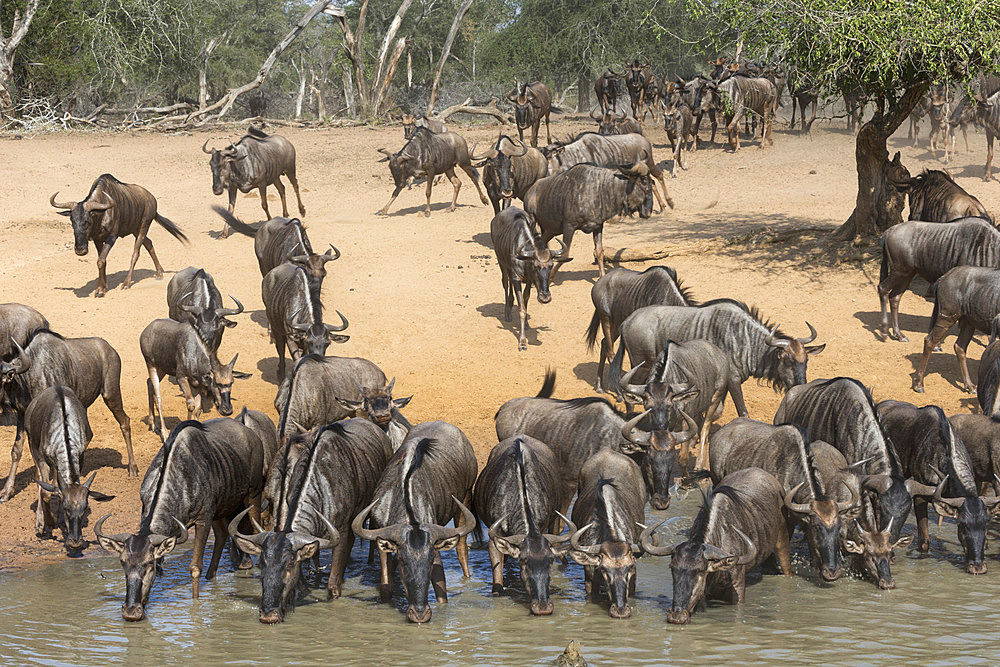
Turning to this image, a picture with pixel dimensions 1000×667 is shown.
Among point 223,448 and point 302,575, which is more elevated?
point 223,448

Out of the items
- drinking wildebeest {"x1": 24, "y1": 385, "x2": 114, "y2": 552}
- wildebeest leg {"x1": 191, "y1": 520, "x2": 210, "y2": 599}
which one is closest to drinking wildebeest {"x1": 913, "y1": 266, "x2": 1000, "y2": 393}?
wildebeest leg {"x1": 191, "y1": 520, "x2": 210, "y2": 599}

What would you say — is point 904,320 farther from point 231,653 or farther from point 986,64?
point 231,653

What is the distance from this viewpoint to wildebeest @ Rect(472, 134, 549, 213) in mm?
19156

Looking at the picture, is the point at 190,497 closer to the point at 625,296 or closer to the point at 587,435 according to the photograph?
the point at 587,435

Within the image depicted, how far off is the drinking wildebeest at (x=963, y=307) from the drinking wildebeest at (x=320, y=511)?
6996 millimetres

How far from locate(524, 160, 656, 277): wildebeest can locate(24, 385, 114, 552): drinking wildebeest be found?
336 inches

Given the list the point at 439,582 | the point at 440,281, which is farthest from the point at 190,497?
the point at 440,281

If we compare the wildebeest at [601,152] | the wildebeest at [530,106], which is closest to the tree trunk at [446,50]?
the wildebeest at [530,106]

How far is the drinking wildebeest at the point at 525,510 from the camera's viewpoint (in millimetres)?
7797

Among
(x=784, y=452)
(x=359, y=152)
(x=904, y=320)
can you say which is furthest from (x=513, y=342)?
(x=359, y=152)

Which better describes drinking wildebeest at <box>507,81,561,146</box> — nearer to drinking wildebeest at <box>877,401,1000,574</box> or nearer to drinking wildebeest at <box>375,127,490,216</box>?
drinking wildebeest at <box>375,127,490,216</box>

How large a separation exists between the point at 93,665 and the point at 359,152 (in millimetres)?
21719

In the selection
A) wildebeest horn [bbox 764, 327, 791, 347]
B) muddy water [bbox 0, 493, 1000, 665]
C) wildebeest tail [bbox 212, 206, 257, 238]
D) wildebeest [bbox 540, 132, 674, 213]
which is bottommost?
muddy water [bbox 0, 493, 1000, 665]

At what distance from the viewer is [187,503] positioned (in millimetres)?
8227
